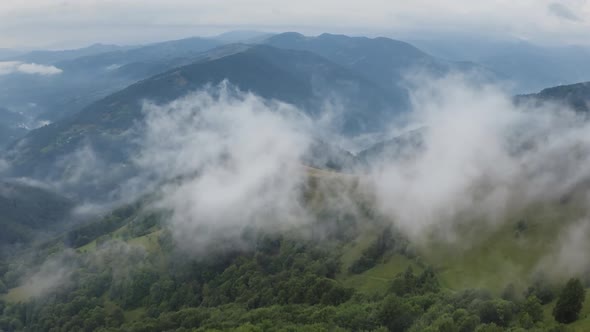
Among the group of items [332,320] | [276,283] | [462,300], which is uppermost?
A: [462,300]

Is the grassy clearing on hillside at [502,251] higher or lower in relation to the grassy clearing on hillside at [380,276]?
higher

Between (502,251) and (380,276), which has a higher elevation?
(502,251)

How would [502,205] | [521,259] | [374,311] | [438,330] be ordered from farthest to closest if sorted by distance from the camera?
[502,205] → [521,259] → [374,311] → [438,330]

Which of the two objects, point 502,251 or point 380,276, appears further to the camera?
point 380,276

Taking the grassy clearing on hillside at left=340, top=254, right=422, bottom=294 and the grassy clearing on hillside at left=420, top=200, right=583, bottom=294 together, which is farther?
the grassy clearing on hillside at left=340, top=254, right=422, bottom=294

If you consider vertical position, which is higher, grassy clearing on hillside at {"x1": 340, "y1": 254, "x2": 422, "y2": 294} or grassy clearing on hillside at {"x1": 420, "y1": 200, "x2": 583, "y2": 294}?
grassy clearing on hillside at {"x1": 420, "y1": 200, "x2": 583, "y2": 294}

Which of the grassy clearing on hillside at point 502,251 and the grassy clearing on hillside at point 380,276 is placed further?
the grassy clearing on hillside at point 380,276

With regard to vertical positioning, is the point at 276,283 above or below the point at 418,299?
below

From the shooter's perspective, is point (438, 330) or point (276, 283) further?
point (276, 283)

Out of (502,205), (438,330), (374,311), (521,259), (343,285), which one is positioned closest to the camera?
(438,330)

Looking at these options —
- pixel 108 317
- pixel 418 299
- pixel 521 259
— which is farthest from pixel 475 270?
pixel 108 317

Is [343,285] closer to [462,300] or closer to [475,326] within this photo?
[462,300]
